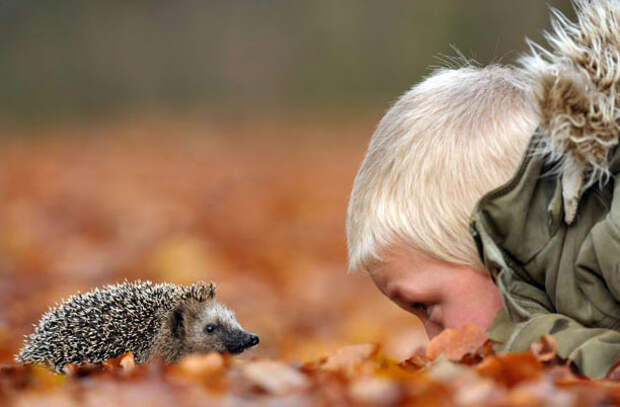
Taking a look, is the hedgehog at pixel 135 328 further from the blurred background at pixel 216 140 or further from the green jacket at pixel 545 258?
the green jacket at pixel 545 258

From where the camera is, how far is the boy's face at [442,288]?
4.15 metres

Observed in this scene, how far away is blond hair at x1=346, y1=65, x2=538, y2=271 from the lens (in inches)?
163

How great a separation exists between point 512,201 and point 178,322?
205cm

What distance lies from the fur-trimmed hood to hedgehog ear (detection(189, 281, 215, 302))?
2.17 metres

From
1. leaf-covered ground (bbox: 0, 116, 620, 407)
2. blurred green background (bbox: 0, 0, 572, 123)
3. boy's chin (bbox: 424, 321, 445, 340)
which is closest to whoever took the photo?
leaf-covered ground (bbox: 0, 116, 620, 407)

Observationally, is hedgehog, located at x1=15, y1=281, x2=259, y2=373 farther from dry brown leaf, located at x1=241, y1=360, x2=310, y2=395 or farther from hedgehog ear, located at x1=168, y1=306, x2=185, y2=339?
dry brown leaf, located at x1=241, y1=360, x2=310, y2=395

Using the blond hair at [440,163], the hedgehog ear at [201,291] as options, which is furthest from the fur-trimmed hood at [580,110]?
the hedgehog ear at [201,291]

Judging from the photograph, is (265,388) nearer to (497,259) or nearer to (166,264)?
(497,259)

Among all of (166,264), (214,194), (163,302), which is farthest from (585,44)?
(214,194)

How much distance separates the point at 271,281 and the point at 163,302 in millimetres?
3969

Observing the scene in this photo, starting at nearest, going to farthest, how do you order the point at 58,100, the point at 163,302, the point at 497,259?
the point at 497,259 → the point at 163,302 → the point at 58,100

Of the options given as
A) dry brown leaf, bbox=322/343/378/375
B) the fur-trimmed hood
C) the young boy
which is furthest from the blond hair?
dry brown leaf, bbox=322/343/378/375

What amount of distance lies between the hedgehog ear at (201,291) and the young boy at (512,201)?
1.10 metres

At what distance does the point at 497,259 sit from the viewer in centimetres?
388
